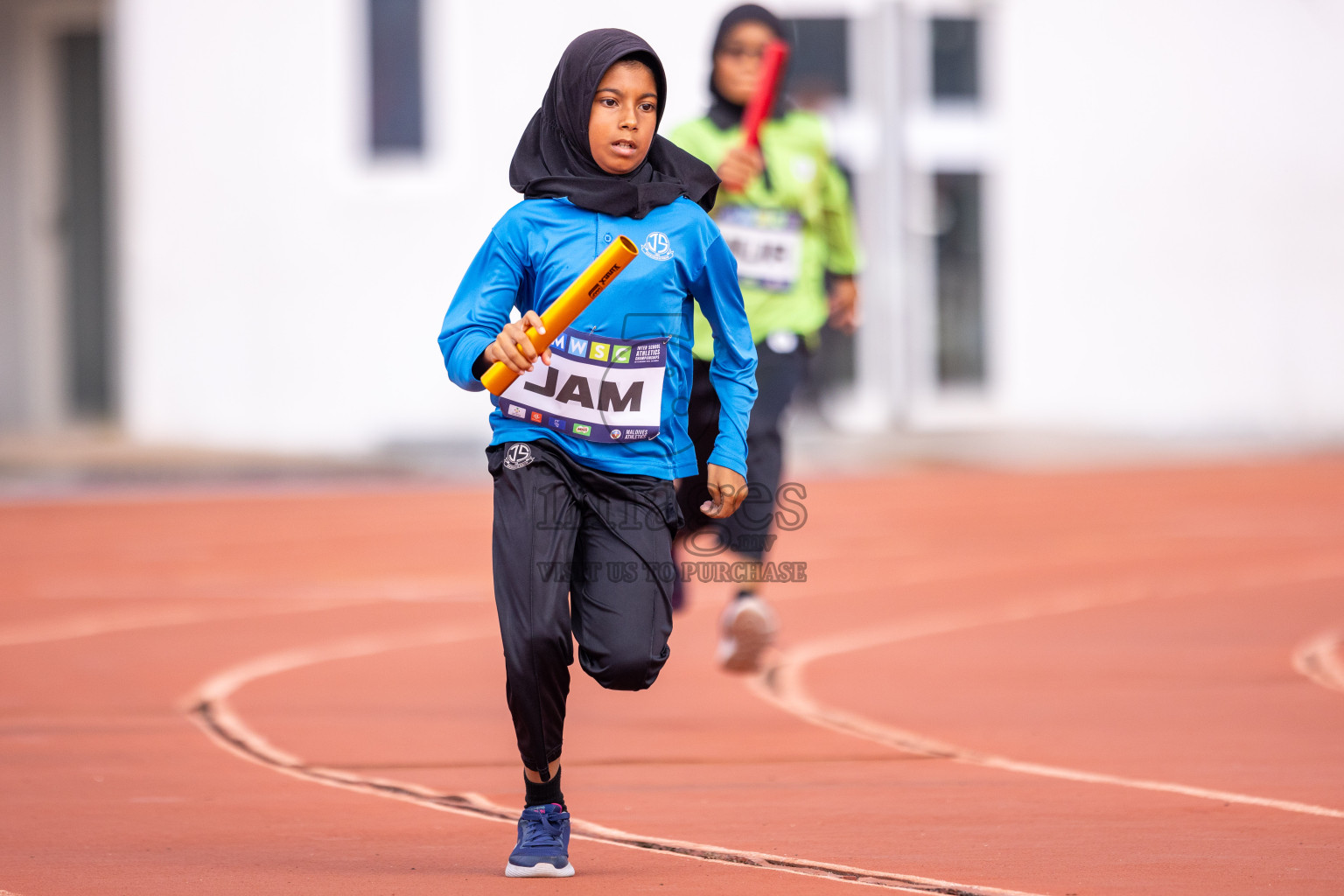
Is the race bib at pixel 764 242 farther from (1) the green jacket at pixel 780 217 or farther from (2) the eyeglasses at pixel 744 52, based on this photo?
(2) the eyeglasses at pixel 744 52

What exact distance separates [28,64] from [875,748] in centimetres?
2085

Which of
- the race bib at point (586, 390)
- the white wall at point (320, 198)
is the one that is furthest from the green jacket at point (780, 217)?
the white wall at point (320, 198)

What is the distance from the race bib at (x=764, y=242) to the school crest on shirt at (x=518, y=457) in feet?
10.5

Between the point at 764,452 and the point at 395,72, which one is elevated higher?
the point at 395,72

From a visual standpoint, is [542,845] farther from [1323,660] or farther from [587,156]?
[1323,660]

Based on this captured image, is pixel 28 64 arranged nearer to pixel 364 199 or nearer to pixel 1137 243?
pixel 364 199

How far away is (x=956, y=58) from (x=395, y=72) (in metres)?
6.45

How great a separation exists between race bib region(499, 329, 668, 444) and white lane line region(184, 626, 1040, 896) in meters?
1.03

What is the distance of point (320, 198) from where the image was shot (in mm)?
21625

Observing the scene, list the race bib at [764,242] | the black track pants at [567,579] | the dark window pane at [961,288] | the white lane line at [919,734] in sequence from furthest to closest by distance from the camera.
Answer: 1. the dark window pane at [961,288]
2. the race bib at [764,242]
3. the white lane line at [919,734]
4. the black track pants at [567,579]

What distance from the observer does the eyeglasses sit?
768 centimetres

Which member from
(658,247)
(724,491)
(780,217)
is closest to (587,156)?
(658,247)

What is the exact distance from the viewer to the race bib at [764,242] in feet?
25.6

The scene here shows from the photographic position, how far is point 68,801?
18.0 feet
